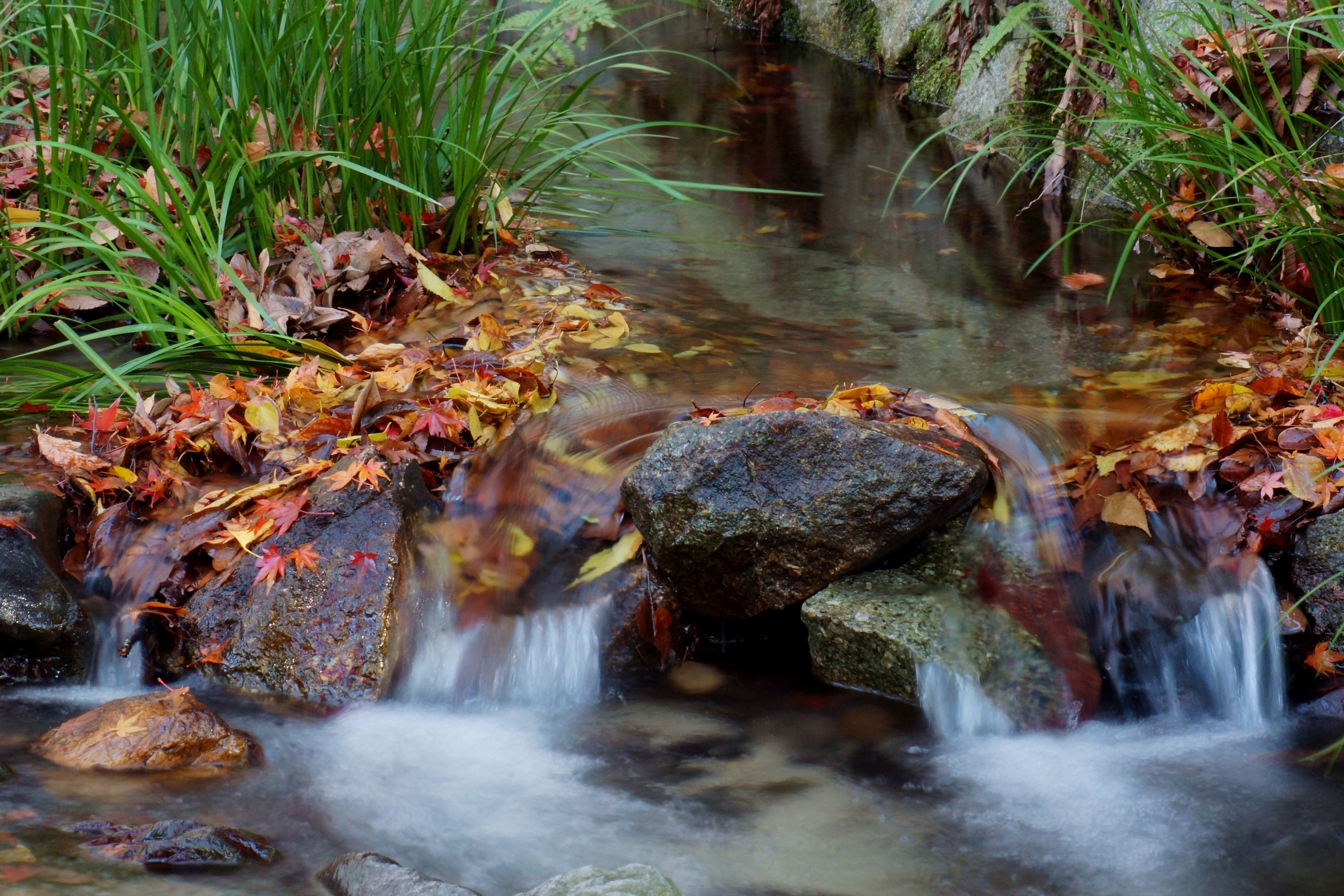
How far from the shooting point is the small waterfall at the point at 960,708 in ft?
7.88

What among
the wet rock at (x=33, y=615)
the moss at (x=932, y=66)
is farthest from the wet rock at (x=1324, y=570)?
the moss at (x=932, y=66)

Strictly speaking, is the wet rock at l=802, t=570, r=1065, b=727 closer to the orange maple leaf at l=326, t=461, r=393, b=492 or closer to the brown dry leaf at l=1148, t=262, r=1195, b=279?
the orange maple leaf at l=326, t=461, r=393, b=492

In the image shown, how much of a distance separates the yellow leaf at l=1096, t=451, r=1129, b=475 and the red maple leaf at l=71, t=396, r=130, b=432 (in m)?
2.53

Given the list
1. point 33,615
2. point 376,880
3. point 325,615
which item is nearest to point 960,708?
point 376,880

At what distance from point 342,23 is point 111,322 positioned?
4.53ft

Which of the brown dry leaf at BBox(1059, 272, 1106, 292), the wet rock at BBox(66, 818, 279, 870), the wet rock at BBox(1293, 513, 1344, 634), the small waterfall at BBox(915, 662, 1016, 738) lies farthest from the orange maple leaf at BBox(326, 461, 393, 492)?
the brown dry leaf at BBox(1059, 272, 1106, 292)

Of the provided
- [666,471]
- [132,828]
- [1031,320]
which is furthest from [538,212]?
[132,828]

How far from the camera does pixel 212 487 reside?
8.94 feet

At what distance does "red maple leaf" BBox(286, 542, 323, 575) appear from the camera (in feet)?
8.18

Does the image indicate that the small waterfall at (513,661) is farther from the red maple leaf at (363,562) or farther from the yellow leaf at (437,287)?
the yellow leaf at (437,287)

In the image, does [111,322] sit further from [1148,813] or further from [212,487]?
[1148,813]

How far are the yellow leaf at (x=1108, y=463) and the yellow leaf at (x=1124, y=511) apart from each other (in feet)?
0.21

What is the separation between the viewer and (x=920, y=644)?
2436mm

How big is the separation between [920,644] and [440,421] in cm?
135
